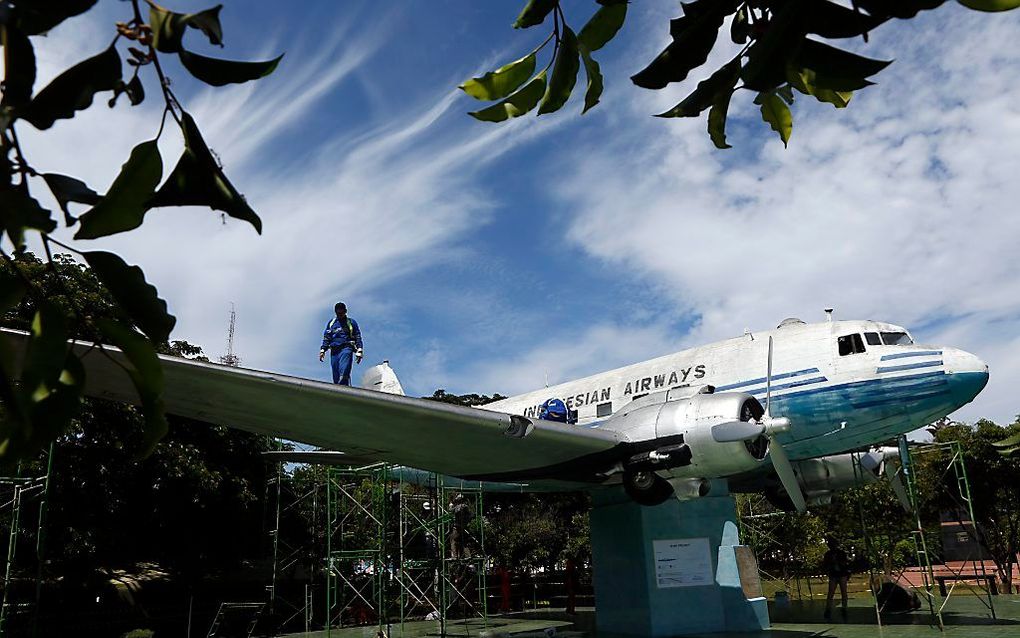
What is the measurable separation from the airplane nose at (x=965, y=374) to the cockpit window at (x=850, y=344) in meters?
1.28

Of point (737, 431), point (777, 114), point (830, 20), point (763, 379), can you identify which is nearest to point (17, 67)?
point (830, 20)

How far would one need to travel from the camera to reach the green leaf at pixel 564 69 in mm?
1639

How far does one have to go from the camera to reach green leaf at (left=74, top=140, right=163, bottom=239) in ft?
3.31

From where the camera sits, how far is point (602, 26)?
165cm

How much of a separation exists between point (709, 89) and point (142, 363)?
1113mm

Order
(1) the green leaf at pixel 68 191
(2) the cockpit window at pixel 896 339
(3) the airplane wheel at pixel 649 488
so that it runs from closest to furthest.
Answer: (1) the green leaf at pixel 68 191 < (3) the airplane wheel at pixel 649 488 < (2) the cockpit window at pixel 896 339

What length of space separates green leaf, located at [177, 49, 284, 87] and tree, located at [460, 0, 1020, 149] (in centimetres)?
65

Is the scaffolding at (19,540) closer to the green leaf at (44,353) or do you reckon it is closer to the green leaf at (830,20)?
the green leaf at (44,353)

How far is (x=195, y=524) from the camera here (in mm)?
20000

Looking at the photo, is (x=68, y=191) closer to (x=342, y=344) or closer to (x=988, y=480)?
(x=342, y=344)

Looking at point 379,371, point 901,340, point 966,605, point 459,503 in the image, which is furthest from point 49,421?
point 459,503

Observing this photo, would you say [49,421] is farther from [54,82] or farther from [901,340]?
[901,340]

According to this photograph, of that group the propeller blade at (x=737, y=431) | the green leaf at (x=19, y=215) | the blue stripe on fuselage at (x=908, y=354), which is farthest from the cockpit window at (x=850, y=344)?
the green leaf at (x=19, y=215)

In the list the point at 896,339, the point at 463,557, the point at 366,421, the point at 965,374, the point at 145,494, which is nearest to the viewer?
the point at 366,421
